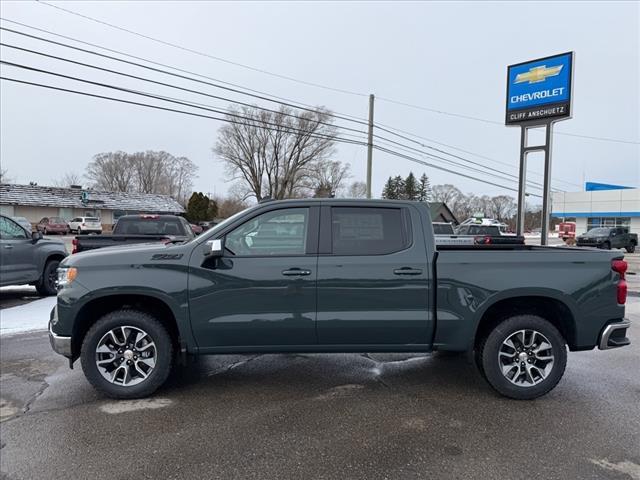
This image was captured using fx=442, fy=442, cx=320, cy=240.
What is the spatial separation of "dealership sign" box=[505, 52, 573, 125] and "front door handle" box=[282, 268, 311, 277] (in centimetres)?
1525

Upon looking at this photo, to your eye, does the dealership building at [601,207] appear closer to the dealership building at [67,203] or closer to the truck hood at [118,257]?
the truck hood at [118,257]

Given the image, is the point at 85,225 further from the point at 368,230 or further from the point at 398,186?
the point at 398,186

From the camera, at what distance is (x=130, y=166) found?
270 ft

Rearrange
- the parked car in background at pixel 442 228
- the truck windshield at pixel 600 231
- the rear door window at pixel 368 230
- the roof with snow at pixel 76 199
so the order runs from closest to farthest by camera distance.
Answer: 1. the rear door window at pixel 368 230
2. the parked car in background at pixel 442 228
3. the truck windshield at pixel 600 231
4. the roof with snow at pixel 76 199

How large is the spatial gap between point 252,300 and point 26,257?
7020mm

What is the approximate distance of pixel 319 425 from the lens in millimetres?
3588

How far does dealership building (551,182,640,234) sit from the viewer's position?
39.6 m

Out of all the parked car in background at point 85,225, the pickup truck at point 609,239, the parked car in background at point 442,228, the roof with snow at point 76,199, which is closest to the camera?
the parked car in background at point 442,228

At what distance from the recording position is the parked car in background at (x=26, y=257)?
838cm

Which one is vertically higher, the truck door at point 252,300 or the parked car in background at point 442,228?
the parked car in background at point 442,228

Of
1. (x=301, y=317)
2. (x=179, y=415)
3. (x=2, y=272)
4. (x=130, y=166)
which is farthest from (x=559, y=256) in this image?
(x=130, y=166)

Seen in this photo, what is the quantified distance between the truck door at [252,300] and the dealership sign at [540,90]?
1533cm

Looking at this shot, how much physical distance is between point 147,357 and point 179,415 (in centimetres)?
67

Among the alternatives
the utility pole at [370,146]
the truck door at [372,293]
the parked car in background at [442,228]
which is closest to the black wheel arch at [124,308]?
the truck door at [372,293]
